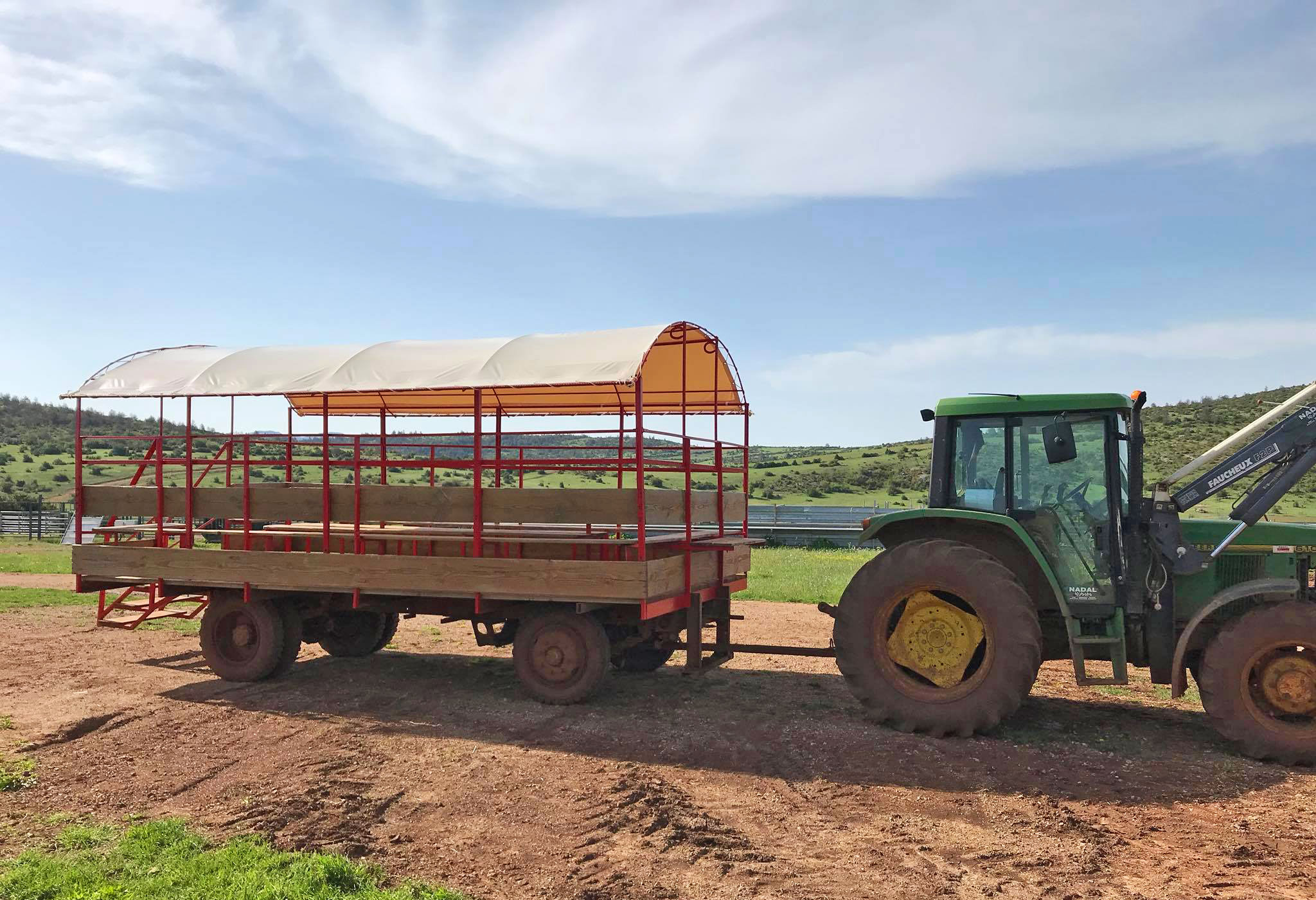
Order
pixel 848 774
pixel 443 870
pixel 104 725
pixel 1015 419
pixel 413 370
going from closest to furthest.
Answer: pixel 443 870 < pixel 848 774 < pixel 1015 419 < pixel 104 725 < pixel 413 370

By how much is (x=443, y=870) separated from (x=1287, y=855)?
4614mm

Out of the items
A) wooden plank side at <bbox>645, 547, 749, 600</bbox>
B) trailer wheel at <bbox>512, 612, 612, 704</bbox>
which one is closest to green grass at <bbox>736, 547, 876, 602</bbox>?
wooden plank side at <bbox>645, 547, 749, 600</bbox>

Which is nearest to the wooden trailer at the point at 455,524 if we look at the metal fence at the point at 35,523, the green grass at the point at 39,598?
the green grass at the point at 39,598

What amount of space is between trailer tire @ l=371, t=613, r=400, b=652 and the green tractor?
5818mm

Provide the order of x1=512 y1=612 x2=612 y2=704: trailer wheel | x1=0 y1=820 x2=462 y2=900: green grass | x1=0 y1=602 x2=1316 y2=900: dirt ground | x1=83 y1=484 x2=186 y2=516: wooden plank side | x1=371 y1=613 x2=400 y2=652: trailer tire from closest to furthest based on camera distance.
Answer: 1. x1=0 y1=820 x2=462 y2=900: green grass
2. x1=0 y1=602 x2=1316 y2=900: dirt ground
3. x1=512 y1=612 x2=612 y2=704: trailer wheel
4. x1=83 y1=484 x2=186 y2=516: wooden plank side
5. x1=371 y1=613 x2=400 y2=652: trailer tire

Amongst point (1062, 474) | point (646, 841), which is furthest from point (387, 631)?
point (1062, 474)

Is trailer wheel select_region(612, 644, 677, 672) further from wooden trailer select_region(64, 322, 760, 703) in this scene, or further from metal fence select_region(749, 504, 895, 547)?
metal fence select_region(749, 504, 895, 547)

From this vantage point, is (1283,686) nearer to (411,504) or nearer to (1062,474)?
(1062,474)

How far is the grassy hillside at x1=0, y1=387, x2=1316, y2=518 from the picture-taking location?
117 feet

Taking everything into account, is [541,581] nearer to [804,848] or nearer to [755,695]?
[755,695]

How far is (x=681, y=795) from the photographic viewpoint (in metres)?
6.19

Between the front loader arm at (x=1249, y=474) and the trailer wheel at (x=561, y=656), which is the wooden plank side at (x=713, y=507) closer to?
the trailer wheel at (x=561, y=656)

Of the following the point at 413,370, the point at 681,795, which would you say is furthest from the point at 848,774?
the point at 413,370

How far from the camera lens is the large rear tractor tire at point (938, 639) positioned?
23.2 ft
